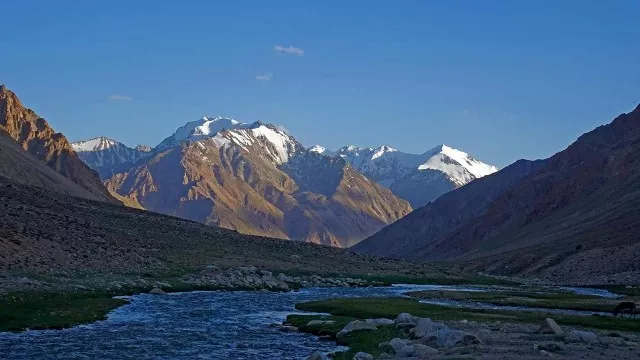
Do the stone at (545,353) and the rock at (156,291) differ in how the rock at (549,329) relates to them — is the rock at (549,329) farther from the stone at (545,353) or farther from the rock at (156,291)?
the rock at (156,291)

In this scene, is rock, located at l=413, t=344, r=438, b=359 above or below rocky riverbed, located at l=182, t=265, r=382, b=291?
below

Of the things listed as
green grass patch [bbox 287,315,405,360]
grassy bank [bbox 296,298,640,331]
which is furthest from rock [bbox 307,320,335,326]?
grassy bank [bbox 296,298,640,331]

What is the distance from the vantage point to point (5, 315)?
49406mm

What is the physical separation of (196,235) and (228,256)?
939 inches

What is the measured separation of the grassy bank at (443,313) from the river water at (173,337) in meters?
4.80

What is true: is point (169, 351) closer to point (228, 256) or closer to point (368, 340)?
point (368, 340)

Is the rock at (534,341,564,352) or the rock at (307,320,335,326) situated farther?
the rock at (307,320,335,326)

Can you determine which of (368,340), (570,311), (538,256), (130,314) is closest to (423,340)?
(368,340)

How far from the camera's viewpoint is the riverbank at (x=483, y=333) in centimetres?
3791

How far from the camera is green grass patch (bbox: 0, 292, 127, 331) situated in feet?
160

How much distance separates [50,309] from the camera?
54.3 m

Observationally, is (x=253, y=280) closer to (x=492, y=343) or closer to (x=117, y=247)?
(x=117, y=247)

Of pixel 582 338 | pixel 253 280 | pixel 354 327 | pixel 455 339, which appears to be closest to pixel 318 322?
pixel 354 327

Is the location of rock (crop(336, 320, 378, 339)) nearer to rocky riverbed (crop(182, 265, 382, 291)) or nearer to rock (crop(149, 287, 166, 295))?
rock (crop(149, 287, 166, 295))
